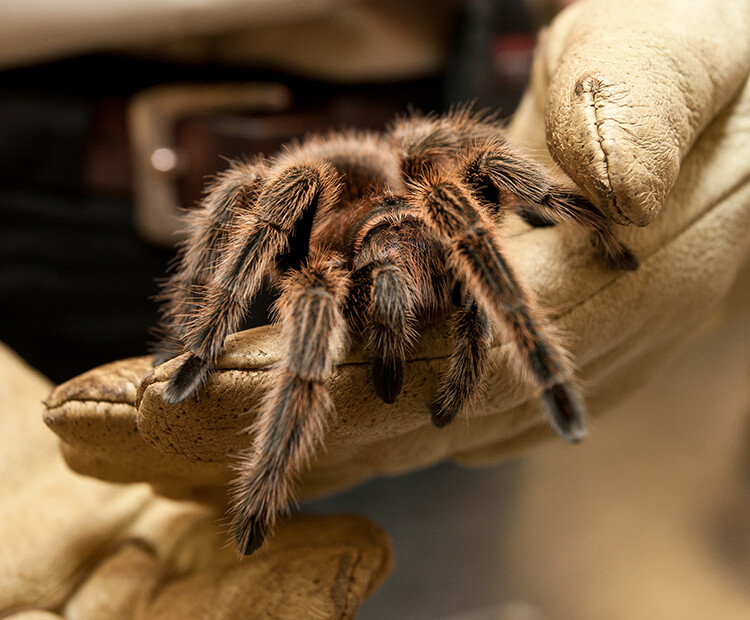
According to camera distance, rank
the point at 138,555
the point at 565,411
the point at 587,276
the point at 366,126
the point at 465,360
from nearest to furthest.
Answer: the point at 565,411
the point at 465,360
the point at 587,276
the point at 138,555
the point at 366,126

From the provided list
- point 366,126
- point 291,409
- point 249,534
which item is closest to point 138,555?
point 249,534

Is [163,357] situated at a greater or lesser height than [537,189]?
lesser

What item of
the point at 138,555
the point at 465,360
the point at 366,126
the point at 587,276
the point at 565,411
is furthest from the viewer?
the point at 366,126

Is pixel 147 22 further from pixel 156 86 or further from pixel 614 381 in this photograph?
pixel 614 381

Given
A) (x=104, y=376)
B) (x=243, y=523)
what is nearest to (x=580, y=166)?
(x=243, y=523)

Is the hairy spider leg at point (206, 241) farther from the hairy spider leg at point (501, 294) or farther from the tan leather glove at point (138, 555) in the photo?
the hairy spider leg at point (501, 294)

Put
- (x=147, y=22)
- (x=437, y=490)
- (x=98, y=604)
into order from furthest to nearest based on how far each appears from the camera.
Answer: (x=437, y=490) → (x=147, y=22) → (x=98, y=604)

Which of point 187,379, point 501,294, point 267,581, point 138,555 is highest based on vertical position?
point 501,294

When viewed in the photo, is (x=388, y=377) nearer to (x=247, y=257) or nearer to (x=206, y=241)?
(x=247, y=257)
